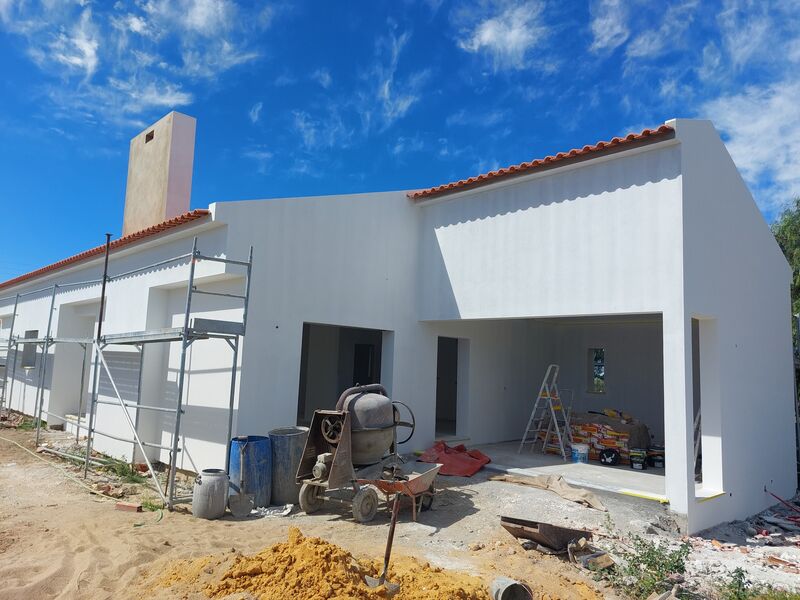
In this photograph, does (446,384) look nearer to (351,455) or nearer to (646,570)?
(351,455)

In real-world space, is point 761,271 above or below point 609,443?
above

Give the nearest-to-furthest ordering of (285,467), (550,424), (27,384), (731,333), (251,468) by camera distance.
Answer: (251,468), (285,467), (731,333), (550,424), (27,384)

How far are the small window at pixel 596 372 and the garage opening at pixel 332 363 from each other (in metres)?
6.02

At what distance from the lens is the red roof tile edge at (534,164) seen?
8006 mm

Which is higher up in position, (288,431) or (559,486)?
(288,431)

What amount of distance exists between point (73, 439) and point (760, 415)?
47.4ft

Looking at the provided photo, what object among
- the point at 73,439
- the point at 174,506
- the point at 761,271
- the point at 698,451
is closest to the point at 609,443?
the point at 698,451

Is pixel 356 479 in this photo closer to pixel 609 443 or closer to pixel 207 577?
pixel 207 577

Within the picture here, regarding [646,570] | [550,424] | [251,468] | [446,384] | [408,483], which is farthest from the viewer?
[446,384]

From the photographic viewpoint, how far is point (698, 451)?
11.3 meters

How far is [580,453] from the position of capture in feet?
36.4

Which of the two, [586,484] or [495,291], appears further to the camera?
[495,291]

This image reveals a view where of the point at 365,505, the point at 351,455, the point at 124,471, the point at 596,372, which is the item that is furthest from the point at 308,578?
the point at 596,372

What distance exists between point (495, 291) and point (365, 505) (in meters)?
4.72
